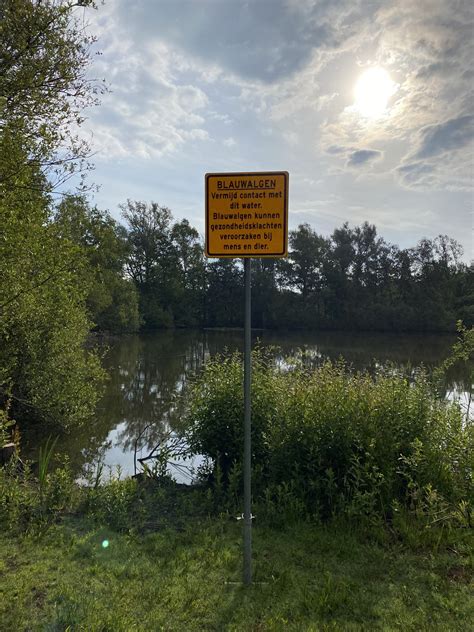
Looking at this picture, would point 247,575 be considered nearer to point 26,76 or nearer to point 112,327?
point 26,76

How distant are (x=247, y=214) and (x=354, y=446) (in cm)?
296

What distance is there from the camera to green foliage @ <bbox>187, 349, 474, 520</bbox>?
4598 millimetres

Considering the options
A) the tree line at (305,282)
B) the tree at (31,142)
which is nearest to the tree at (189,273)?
the tree line at (305,282)

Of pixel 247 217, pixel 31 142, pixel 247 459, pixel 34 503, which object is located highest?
pixel 31 142

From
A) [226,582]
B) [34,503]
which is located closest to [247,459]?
[226,582]

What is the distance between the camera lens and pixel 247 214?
135 inches

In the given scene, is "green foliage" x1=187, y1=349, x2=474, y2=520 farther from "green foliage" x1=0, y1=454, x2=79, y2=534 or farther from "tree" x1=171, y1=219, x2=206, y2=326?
"tree" x1=171, y1=219, x2=206, y2=326

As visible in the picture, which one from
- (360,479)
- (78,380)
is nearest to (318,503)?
(360,479)

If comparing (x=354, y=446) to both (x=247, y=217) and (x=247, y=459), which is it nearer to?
(x=247, y=459)

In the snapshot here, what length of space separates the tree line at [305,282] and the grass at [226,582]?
57.6 metres

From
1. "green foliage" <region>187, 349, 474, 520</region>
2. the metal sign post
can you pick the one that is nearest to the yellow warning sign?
the metal sign post

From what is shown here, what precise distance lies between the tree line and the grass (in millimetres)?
57596

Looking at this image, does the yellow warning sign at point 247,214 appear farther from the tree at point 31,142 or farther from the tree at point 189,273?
the tree at point 189,273

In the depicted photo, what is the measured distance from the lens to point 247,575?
11.4 ft
